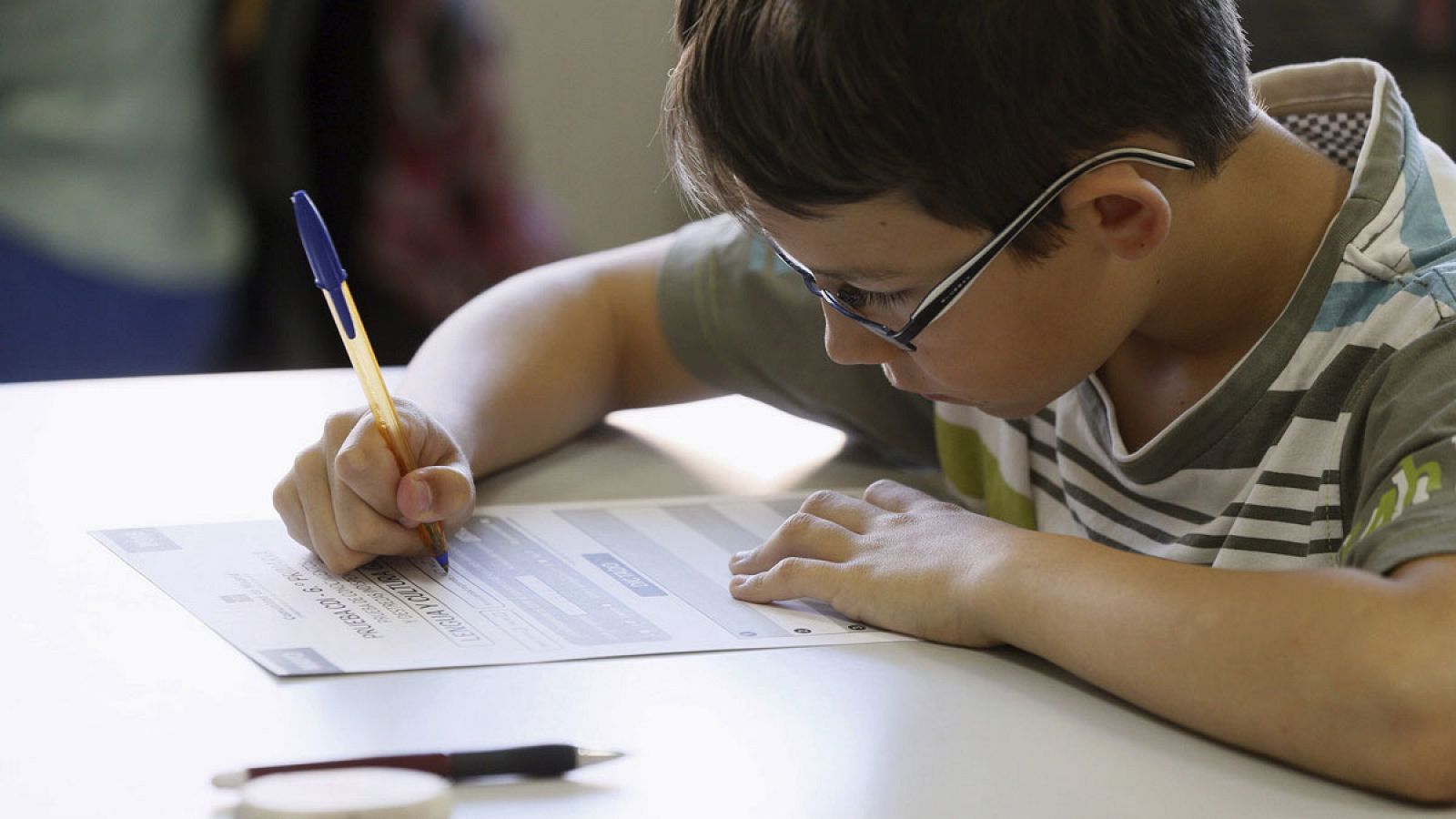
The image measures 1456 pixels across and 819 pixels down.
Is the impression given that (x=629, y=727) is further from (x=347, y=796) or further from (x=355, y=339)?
(x=355, y=339)

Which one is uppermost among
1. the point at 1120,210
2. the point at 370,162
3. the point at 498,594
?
the point at 370,162

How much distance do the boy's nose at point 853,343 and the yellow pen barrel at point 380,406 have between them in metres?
0.24

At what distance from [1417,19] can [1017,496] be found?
5.69ft

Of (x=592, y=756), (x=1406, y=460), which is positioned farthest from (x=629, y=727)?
(x=1406, y=460)

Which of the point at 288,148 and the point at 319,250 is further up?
the point at 288,148

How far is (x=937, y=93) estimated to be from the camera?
75cm

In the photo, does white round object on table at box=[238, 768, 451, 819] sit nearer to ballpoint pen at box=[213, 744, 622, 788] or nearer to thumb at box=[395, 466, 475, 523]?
ballpoint pen at box=[213, 744, 622, 788]

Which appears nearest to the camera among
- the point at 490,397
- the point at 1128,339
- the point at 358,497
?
the point at 358,497

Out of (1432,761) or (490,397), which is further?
(490,397)

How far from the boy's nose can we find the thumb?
0.22m

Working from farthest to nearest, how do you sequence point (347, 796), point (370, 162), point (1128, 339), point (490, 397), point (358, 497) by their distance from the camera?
point (370, 162) → point (490, 397) → point (1128, 339) → point (358, 497) → point (347, 796)

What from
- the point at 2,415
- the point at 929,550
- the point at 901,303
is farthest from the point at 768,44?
the point at 2,415

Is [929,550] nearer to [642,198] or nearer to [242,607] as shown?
[242,607]

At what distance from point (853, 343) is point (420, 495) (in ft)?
0.82
